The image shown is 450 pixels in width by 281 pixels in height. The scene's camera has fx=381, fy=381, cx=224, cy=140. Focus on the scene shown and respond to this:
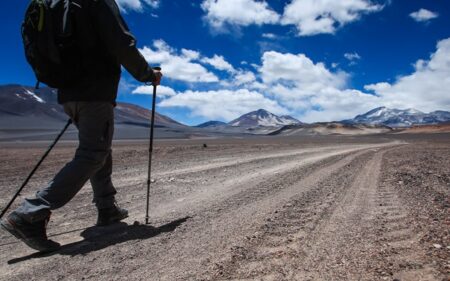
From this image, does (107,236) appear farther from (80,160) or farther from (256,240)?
(256,240)

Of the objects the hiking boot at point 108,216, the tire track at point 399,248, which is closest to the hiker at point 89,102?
the hiking boot at point 108,216

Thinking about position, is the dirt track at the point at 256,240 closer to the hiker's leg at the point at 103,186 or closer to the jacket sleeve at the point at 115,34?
the hiker's leg at the point at 103,186

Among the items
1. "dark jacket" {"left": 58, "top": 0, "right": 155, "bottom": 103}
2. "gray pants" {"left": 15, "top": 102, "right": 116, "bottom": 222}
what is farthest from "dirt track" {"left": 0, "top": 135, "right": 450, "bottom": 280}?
"dark jacket" {"left": 58, "top": 0, "right": 155, "bottom": 103}

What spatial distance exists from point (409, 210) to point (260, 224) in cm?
160

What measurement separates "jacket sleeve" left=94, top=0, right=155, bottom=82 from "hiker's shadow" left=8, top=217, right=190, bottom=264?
1.44 metres

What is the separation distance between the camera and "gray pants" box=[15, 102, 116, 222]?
2943 mm

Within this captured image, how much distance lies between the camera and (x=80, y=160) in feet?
10.3

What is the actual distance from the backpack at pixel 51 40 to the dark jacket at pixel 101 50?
65 mm

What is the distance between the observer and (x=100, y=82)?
3207mm

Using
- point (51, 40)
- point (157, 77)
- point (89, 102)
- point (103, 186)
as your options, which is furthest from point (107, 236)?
point (51, 40)

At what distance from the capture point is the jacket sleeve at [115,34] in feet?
10.0

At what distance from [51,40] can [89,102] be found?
56 cm

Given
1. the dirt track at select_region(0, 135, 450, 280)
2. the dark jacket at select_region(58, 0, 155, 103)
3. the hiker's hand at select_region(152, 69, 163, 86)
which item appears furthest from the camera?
the hiker's hand at select_region(152, 69, 163, 86)

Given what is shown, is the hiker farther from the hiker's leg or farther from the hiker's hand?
the hiker's leg
